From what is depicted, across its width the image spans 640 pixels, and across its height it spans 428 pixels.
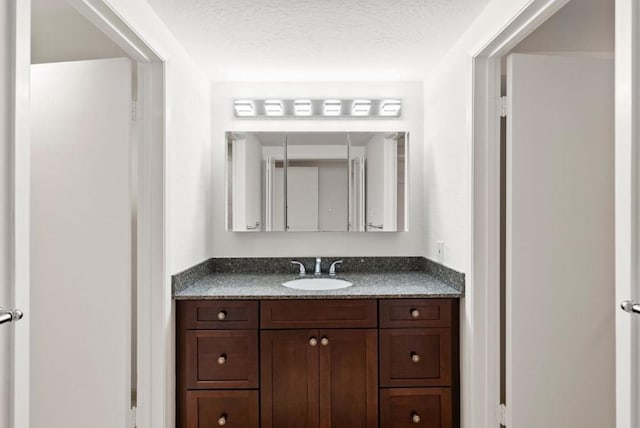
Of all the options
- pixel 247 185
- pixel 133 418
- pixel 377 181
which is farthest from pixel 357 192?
pixel 133 418

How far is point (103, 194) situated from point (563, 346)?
83.7 inches

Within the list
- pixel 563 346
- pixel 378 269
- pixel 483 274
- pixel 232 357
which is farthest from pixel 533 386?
pixel 232 357

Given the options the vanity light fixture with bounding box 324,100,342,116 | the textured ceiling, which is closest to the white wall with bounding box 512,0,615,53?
the textured ceiling

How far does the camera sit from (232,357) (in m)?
2.05

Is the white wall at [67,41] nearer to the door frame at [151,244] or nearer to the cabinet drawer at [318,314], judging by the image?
the door frame at [151,244]

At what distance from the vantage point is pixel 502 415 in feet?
6.13

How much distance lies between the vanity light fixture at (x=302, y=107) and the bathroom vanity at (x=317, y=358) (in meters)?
1.27

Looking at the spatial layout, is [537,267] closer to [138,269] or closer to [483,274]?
[483,274]

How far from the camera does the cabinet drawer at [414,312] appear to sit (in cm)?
209

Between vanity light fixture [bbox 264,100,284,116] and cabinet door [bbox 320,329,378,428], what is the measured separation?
4.86 feet

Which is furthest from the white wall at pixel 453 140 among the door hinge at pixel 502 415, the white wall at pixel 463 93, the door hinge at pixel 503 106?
the door hinge at pixel 502 415

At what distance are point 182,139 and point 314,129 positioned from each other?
927 mm

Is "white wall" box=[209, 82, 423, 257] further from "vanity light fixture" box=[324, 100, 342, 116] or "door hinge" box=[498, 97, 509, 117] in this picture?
"door hinge" box=[498, 97, 509, 117]
